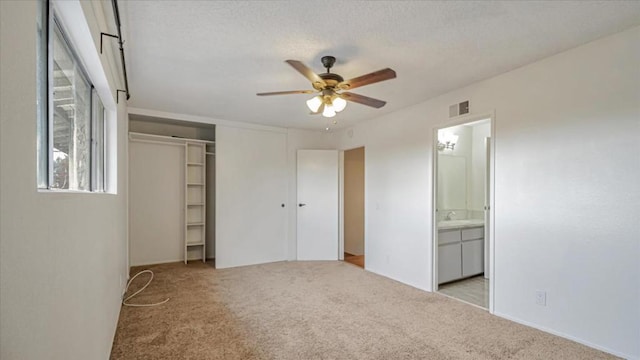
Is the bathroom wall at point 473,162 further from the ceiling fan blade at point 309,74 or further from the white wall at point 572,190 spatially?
the ceiling fan blade at point 309,74

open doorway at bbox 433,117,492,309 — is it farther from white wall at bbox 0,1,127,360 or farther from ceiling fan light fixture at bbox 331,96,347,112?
white wall at bbox 0,1,127,360

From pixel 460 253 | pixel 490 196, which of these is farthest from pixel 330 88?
pixel 460 253

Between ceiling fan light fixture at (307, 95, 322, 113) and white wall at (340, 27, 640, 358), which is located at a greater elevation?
ceiling fan light fixture at (307, 95, 322, 113)

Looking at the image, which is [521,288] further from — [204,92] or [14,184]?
[204,92]

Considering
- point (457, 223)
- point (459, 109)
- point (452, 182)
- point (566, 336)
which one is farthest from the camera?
point (452, 182)

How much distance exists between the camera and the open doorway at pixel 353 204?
623cm

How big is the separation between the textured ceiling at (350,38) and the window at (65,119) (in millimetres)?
580

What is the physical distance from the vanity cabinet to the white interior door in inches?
79.9

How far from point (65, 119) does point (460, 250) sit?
447 cm

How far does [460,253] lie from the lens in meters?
4.30

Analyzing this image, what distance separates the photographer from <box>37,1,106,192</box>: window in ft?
3.93

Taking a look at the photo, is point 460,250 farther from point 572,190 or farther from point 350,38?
point 350,38

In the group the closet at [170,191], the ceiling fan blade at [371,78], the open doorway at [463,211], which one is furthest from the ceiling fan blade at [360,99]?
the closet at [170,191]

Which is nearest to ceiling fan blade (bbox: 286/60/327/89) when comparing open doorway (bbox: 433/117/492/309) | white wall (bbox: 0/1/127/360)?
white wall (bbox: 0/1/127/360)
